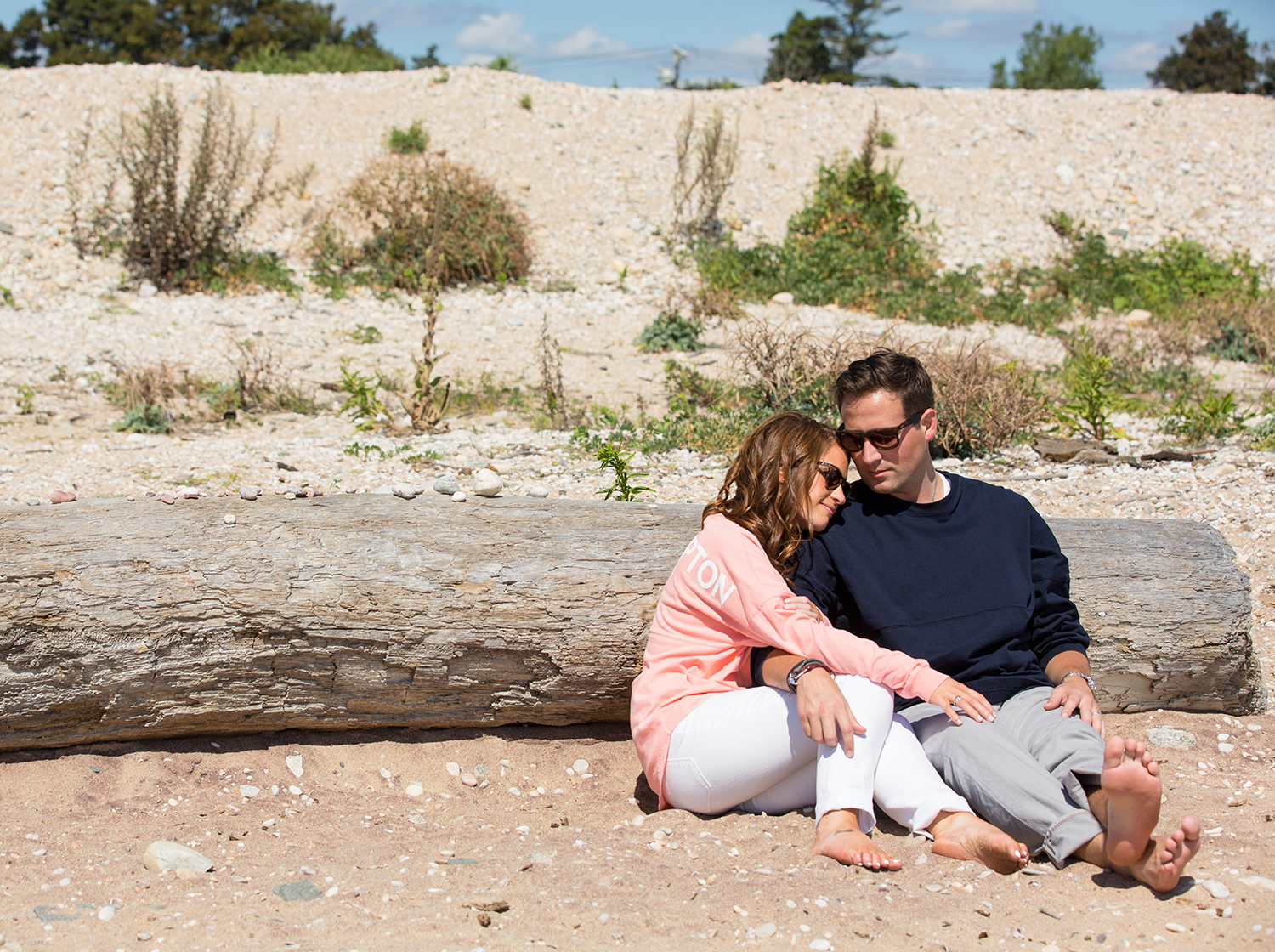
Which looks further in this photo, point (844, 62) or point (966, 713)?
point (844, 62)

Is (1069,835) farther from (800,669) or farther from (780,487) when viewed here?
(780,487)

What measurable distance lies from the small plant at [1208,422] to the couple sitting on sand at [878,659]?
3.64 metres

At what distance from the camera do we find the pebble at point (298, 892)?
234cm

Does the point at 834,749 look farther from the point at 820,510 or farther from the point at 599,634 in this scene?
the point at 599,634

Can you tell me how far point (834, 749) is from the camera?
8.14ft

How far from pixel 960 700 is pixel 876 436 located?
77 centimetres

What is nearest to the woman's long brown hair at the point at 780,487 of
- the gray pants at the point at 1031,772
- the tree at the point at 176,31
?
the gray pants at the point at 1031,772

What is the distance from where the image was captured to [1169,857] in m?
2.20

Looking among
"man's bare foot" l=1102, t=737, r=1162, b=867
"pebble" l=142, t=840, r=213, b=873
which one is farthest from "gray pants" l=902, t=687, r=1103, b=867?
"pebble" l=142, t=840, r=213, b=873

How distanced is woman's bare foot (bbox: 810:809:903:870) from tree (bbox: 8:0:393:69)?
2409 cm

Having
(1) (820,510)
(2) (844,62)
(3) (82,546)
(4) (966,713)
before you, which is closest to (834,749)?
(4) (966,713)

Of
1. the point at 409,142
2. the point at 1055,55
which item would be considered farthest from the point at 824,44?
the point at 409,142

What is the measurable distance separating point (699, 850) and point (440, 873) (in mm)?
663

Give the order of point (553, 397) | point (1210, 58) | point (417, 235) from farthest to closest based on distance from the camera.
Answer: point (1210, 58)
point (417, 235)
point (553, 397)
